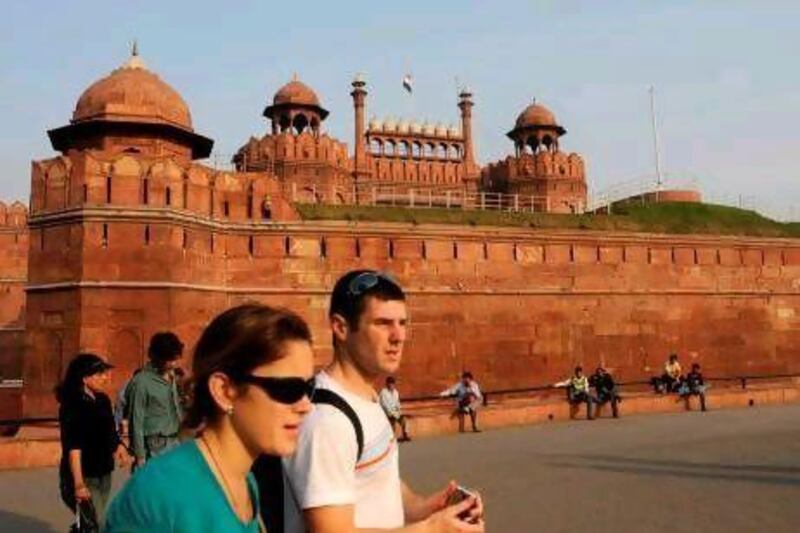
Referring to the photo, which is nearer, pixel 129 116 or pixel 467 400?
pixel 467 400

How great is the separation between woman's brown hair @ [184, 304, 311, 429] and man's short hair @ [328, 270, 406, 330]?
70 cm

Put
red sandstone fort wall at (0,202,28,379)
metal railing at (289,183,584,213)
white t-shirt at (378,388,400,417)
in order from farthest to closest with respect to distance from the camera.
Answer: metal railing at (289,183,584,213)
red sandstone fort wall at (0,202,28,379)
white t-shirt at (378,388,400,417)

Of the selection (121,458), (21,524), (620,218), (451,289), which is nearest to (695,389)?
(451,289)

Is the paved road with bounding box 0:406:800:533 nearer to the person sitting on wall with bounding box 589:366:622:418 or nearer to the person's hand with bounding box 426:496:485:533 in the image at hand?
the person sitting on wall with bounding box 589:366:622:418

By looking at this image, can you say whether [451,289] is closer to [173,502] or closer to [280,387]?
[280,387]

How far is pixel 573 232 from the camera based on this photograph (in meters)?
21.1

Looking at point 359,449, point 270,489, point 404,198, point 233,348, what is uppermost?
point 404,198

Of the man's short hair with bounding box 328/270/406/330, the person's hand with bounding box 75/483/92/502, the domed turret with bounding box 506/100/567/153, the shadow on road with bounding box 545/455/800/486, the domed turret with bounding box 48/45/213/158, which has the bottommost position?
the shadow on road with bounding box 545/455/800/486

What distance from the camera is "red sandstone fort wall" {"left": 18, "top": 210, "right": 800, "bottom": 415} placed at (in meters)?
15.6

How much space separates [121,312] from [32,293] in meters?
2.13

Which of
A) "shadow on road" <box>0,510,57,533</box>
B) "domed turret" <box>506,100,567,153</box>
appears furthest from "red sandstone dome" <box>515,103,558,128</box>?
"shadow on road" <box>0,510,57,533</box>

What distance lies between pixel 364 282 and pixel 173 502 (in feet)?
3.73

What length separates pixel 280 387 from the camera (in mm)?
1663

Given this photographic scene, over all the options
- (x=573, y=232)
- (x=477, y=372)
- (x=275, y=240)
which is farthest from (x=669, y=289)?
(x=275, y=240)
